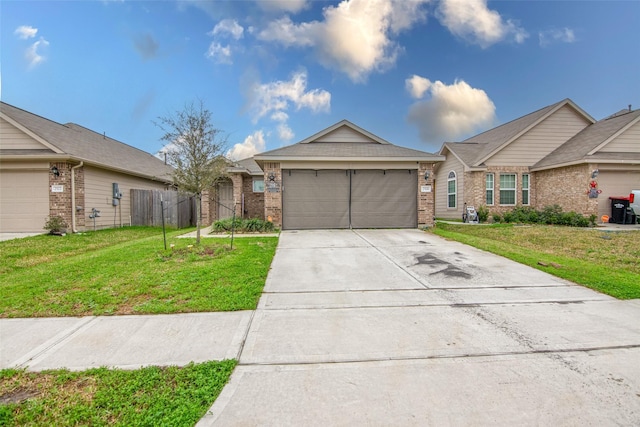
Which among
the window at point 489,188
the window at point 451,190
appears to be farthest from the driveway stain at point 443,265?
the window at point 451,190

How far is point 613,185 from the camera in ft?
44.8

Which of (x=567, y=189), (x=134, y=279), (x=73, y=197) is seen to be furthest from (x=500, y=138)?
(x=73, y=197)

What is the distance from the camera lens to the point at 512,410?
2145mm

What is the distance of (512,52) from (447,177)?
7.10 m

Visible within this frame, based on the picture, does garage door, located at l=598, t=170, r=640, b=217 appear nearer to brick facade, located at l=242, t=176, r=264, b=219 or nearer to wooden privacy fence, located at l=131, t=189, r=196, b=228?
brick facade, located at l=242, t=176, r=264, b=219

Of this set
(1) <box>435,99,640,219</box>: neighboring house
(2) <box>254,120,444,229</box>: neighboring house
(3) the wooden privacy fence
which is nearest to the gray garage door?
(2) <box>254,120,444,229</box>: neighboring house

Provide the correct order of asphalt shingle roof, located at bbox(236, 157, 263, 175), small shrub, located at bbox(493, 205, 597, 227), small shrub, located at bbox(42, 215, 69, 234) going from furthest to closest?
asphalt shingle roof, located at bbox(236, 157, 263, 175), small shrub, located at bbox(493, 205, 597, 227), small shrub, located at bbox(42, 215, 69, 234)

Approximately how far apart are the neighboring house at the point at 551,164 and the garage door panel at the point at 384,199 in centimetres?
495

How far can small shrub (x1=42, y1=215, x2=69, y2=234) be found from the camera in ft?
37.8

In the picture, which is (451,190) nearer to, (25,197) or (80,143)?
(80,143)

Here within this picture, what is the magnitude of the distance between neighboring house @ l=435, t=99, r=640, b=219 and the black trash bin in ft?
0.85

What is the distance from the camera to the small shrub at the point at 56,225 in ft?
37.8

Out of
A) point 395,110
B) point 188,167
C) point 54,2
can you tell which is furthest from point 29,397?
point 395,110

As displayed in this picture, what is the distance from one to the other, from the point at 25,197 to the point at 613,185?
24.5 m
